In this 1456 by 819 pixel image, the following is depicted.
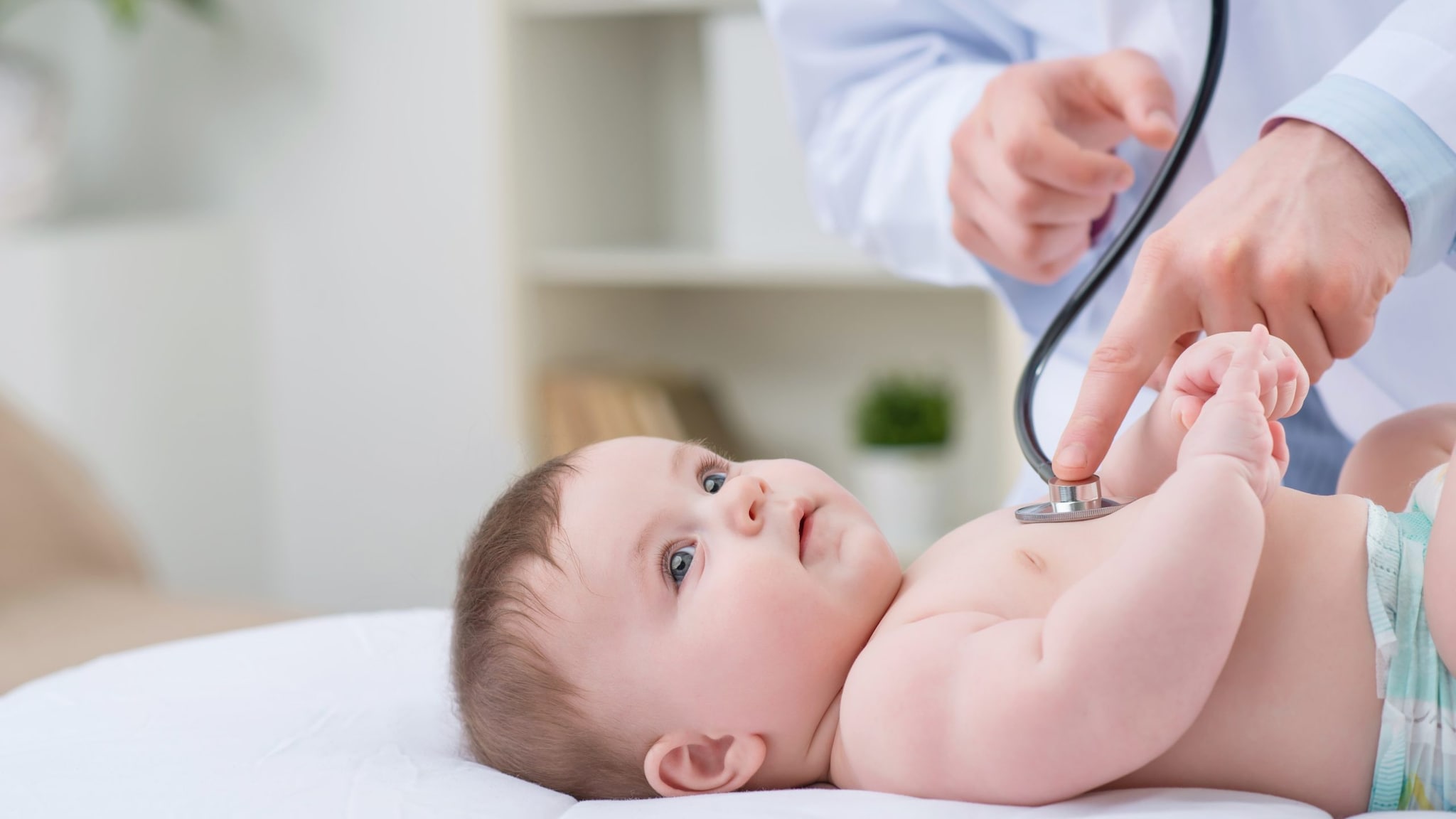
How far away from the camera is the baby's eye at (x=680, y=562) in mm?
891

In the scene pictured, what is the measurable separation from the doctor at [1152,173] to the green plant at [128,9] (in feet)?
5.11

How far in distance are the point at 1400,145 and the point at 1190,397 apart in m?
0.21

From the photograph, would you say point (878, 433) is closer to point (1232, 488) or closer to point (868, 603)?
point (868, 603)

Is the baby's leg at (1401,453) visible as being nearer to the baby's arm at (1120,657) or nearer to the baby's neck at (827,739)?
the baby's arm at (1120,657)

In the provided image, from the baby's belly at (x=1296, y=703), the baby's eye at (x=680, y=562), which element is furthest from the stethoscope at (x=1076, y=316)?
the baby's eye at (x=680, y=562)

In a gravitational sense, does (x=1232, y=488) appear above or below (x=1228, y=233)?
below

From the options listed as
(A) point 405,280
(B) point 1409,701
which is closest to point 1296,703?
(B) point 1409,701

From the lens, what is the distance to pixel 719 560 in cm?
88

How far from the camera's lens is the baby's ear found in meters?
0.85

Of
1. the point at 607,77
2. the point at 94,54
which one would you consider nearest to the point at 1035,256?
the point at 607,77

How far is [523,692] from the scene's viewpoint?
0.87 meters

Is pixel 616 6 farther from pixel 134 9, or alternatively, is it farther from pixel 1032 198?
pixel 1032 198

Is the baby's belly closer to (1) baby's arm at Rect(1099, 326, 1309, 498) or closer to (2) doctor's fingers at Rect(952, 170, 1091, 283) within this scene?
(1) baby's arm at Rect(1099, 326, 1309, 498)

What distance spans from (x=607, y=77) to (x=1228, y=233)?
203cm
